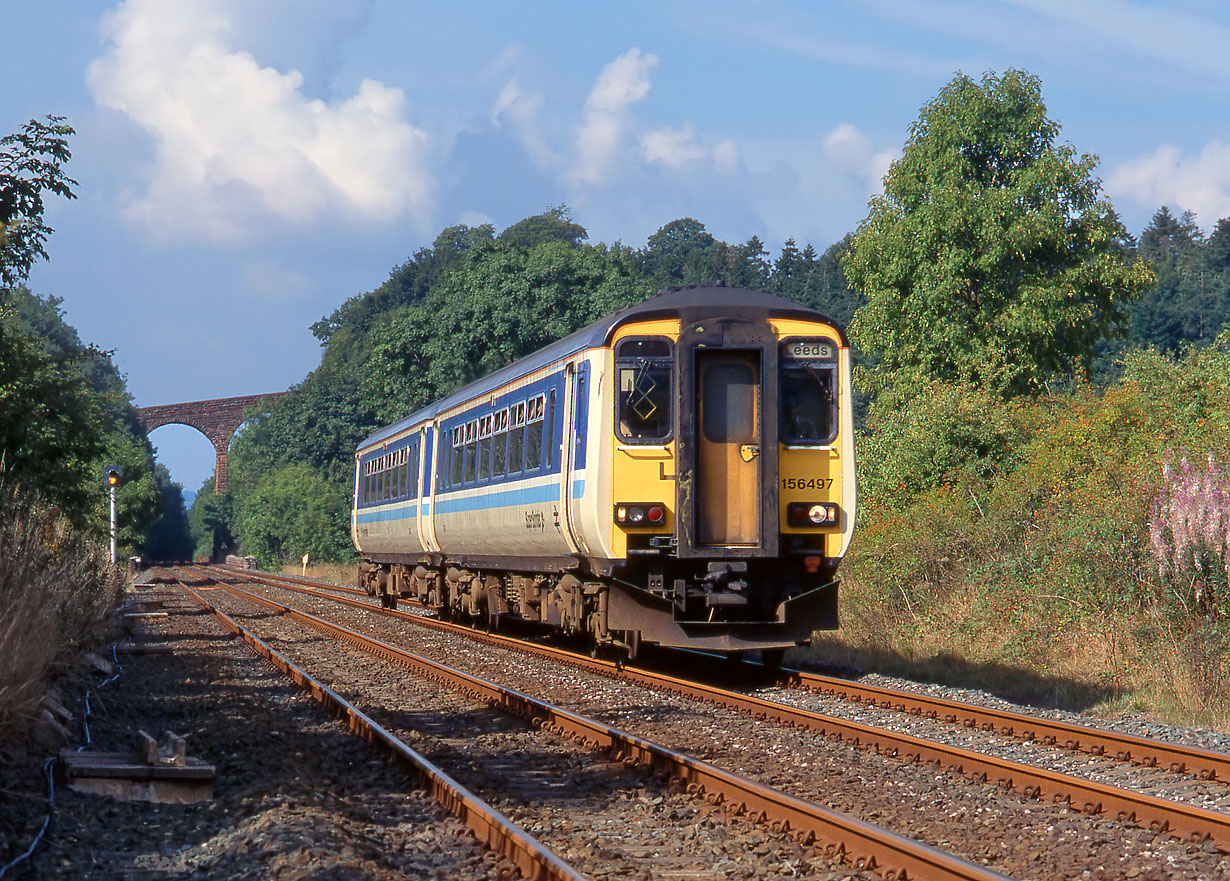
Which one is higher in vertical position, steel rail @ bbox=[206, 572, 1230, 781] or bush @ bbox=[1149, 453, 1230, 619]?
bush @ bbox=[1149, 453, 1230, 619]

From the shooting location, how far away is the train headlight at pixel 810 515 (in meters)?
12.6

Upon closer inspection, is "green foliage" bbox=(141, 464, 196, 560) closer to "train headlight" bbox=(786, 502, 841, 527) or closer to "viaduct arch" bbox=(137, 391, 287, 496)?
"viaduct arch" bbox=(137, 391, 287, 496)

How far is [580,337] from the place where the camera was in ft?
45.1

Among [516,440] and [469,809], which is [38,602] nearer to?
[469,809]

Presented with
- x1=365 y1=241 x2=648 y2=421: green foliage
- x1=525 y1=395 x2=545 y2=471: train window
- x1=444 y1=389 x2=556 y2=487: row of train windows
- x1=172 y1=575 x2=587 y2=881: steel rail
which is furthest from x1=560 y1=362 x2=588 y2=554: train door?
x1=365 y1=241 x2=648 y2=421: green foliage

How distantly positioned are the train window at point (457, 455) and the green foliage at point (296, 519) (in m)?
40.3

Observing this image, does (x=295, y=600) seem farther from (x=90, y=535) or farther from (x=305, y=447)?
(x=305, y=447)

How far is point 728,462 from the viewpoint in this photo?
12508 millimetres

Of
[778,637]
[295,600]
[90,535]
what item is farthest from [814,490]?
[295,600]

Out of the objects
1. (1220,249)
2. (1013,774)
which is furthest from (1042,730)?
(1220,249)

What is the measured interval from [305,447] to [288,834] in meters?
73.1

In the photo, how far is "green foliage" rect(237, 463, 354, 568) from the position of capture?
65.8m

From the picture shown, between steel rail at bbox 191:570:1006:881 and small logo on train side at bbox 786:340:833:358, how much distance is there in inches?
151

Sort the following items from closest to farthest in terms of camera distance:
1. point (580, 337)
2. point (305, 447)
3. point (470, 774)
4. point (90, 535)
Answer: point (470, 774)
point (580, 337)
point (90, 535)
point (305, 447)
